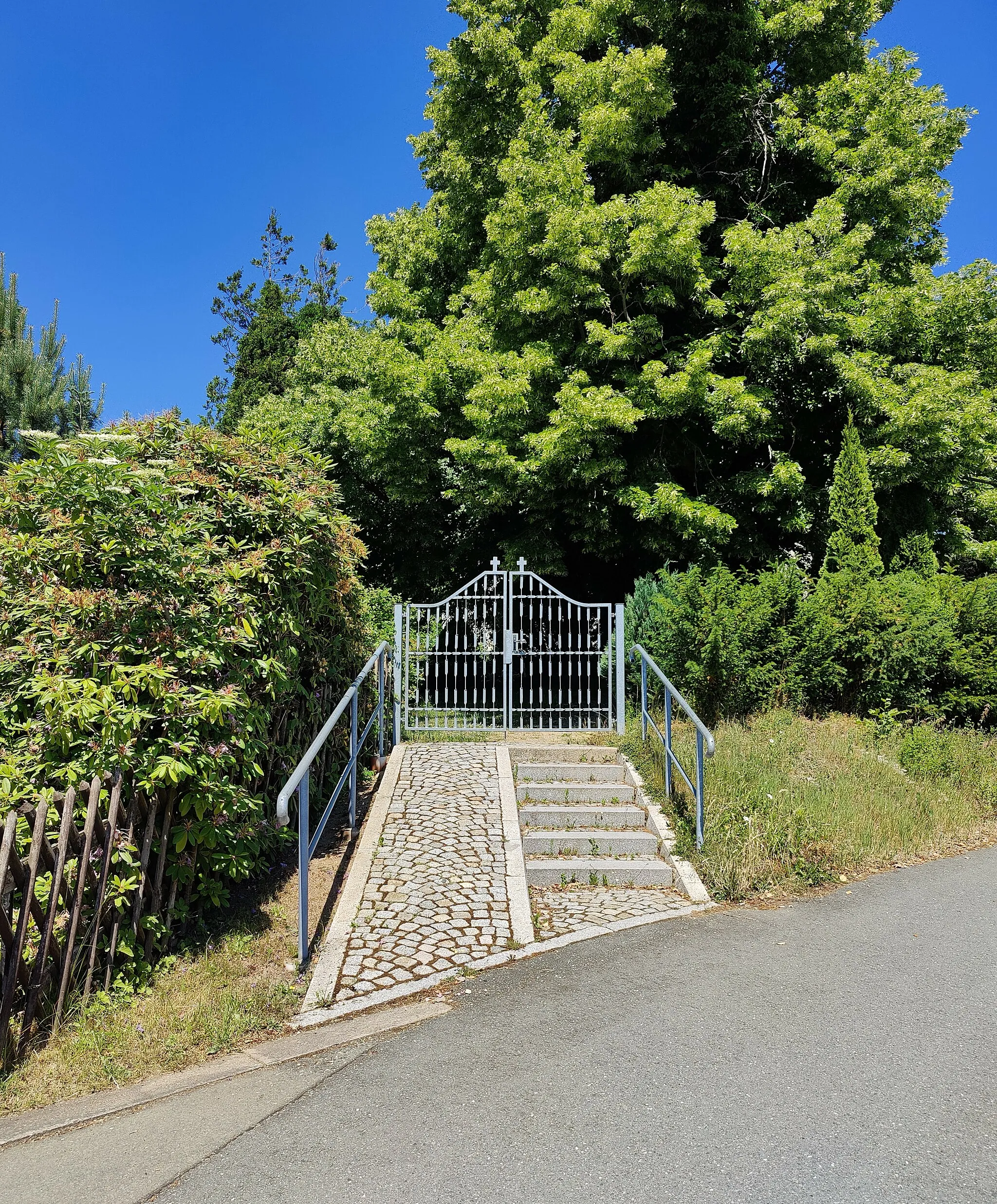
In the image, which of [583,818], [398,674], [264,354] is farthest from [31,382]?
[264,354]

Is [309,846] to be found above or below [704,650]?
below

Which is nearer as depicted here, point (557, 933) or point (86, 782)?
point (86, 782)

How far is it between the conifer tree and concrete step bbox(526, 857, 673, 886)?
18.3ft

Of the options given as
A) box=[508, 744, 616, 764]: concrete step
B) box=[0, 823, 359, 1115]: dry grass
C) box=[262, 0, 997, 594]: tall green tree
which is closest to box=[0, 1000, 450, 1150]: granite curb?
box=[0, 823, 359, 1115]: dry grass

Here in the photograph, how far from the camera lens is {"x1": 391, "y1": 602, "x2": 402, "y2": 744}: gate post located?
901 cm

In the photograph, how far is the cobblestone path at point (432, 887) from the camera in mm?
4453

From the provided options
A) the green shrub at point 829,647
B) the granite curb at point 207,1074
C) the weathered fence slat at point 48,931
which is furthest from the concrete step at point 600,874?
the green shrub at point 829,647

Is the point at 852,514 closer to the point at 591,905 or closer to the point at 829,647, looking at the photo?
the point at 829,647

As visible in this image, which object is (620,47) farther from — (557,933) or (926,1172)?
(926,1172)

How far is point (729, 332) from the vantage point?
10.8 meters

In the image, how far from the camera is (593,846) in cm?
619

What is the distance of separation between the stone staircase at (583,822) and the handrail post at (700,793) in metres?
0.32

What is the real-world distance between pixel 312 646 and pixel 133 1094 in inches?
135

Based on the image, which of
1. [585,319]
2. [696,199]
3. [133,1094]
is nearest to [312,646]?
[133,1094]
